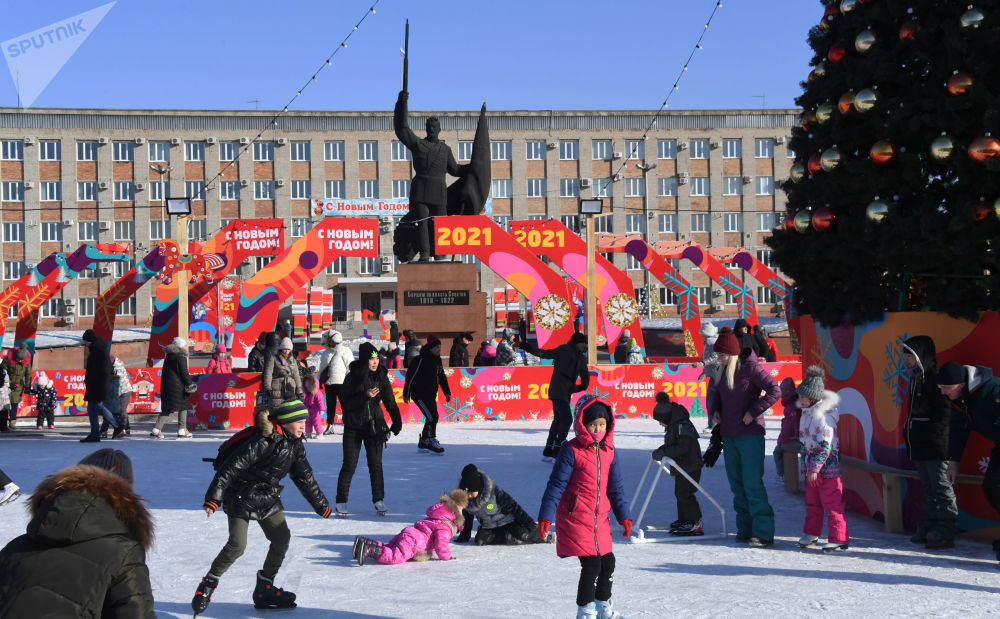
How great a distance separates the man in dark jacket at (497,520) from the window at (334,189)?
162 feet

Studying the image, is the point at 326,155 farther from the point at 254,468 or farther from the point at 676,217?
the point at 254,468

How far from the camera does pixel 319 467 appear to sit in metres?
10.9

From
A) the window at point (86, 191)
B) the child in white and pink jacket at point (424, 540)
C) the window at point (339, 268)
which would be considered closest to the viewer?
the child in white and pink jacket at point (424, 540)

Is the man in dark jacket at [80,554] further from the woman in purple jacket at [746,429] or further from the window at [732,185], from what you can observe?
the window at [732,185]

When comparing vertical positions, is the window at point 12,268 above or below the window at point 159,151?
below

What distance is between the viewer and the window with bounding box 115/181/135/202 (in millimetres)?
53906

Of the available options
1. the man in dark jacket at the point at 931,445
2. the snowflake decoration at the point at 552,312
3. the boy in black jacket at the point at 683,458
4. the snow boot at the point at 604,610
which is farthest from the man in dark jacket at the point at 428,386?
the snow boot at the point at 604,610

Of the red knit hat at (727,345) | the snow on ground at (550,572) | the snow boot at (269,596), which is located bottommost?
the snow on ground at (550,572)

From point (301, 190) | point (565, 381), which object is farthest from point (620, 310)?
point (301, 190)

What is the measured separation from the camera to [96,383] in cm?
1358

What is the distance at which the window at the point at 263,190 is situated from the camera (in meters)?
54.7

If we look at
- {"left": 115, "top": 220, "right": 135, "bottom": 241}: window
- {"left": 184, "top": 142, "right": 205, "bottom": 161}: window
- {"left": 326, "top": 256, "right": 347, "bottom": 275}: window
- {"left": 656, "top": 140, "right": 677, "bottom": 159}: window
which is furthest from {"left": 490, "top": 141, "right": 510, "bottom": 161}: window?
{"left": 115, "top": 220, "right": 135, "bottom": 241}: window

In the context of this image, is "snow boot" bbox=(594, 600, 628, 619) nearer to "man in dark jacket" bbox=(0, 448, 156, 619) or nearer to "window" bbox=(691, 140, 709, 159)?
"man in dark jacket" bbox=(0, 448, 156, 619)

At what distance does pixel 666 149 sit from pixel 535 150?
7.84 m
